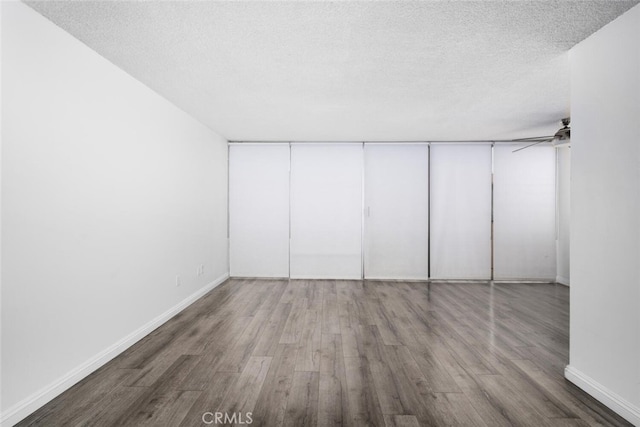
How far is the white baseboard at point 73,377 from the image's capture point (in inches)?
70.9

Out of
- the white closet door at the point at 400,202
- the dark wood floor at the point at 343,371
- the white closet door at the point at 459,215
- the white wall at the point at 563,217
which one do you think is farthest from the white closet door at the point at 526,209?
the dark wood floor at the point at 343,371

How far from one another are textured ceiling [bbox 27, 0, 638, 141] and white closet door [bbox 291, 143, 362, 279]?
5.45 feet

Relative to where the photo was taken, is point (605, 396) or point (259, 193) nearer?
point (605, 396)

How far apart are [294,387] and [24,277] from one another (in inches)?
74.0

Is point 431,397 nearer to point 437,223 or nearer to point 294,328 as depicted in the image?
point 294,328

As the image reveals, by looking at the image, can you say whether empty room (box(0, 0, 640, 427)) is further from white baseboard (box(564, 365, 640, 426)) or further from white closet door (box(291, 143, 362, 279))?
white closet door (box(291, 143, 362, 279))

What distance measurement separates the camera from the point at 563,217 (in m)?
5.46

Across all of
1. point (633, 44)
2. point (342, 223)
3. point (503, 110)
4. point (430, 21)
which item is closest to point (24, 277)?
point (430, 21)

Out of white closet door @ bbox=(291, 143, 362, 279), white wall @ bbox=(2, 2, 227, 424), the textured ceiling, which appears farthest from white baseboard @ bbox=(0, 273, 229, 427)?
white closet door @ bbox=(291, 143, 362, 279)

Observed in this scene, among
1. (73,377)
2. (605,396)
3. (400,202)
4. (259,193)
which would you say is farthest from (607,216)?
(259,193)

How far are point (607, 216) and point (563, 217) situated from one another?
13.9 ft

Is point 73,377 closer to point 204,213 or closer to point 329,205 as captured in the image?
point 204,213

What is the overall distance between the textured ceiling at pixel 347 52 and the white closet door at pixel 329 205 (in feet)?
5.45

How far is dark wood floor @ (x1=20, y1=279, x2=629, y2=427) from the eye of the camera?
191cm
